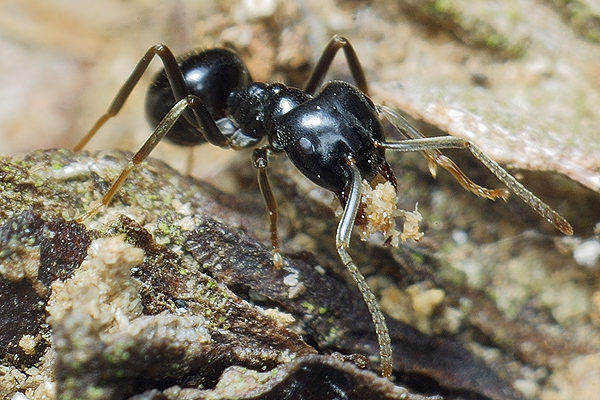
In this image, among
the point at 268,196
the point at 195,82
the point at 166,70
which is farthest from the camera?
the point at 195,82

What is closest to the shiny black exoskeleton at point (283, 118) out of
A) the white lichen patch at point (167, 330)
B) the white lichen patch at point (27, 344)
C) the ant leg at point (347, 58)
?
the ant leg at point (347, 58)

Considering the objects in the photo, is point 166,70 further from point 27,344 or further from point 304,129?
point 27,344

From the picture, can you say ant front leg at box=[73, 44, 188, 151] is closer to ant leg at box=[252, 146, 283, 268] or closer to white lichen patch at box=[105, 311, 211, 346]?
ant leg at box=[252, 146, 283, 268]

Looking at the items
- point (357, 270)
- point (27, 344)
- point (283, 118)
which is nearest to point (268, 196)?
point (283, 118)

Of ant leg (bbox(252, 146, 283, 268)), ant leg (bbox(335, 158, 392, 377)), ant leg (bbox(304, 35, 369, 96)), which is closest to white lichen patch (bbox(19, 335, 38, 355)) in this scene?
ant leg (bbox(252, 146, 283, 268))

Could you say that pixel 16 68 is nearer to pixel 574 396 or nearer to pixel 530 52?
pixel 530 52

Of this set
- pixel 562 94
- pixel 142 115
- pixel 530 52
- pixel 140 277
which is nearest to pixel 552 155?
pixel 562 94

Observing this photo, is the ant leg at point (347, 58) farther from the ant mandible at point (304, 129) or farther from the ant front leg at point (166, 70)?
the ant front leg at point (166, 70)
